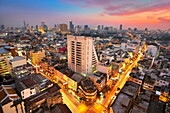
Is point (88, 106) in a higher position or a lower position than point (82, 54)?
lower

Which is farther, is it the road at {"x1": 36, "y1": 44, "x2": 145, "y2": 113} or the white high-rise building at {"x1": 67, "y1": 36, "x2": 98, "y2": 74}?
the white high-rise building at {"x1": 67, "y1": 36, "x2": 98, "y2": 74}

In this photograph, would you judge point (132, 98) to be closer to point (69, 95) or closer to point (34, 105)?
point (69, 95)

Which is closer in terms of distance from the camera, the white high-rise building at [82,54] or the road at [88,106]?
the road at [88,106]

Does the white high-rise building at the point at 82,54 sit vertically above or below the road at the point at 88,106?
above

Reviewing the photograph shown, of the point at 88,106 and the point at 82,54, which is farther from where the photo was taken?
the point at 82,54

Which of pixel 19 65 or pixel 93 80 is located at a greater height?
pixel 19 65

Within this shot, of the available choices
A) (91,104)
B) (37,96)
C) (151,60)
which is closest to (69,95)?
(91,104)

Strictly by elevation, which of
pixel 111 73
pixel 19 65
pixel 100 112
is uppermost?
pixel 19 65

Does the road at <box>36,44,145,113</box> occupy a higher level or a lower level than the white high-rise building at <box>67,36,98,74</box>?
lower
